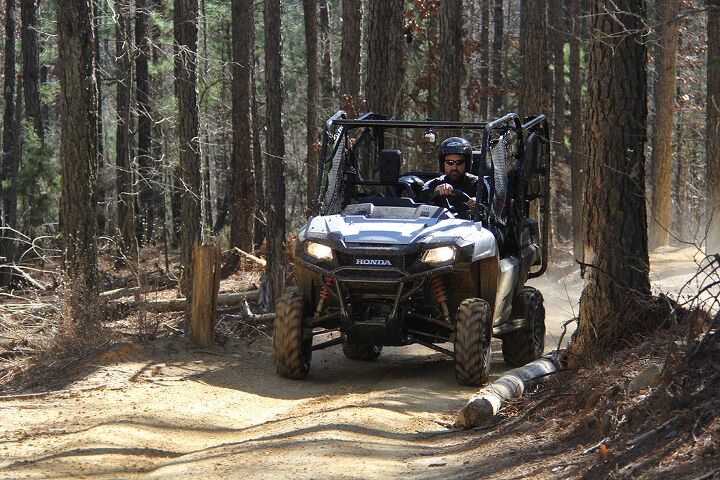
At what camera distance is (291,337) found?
1035 cm

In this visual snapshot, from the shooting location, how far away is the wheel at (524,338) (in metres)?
11.6

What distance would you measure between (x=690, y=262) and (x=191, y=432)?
17.7 meters

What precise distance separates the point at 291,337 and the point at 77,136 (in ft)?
14.8

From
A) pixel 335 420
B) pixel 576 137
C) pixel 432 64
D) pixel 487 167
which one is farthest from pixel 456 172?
pixel 576 137

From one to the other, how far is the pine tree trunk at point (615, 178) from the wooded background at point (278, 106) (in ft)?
0.06

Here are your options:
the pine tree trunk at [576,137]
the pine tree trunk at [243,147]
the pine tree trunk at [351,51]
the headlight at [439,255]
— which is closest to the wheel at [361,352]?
the headlight at [439,255]

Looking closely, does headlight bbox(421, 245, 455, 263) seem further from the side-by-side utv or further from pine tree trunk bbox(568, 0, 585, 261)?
pine tree trunk bbox(568, 0, 585, 261)

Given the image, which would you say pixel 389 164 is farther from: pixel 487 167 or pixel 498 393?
pixel 498 393

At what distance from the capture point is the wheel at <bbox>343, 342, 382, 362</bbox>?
1217 cm

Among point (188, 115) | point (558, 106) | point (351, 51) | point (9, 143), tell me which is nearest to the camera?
point (188, 115)

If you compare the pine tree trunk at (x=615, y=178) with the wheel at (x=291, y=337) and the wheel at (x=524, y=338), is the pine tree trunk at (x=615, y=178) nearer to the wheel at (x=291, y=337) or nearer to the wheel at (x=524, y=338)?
the wheel at (x=524, y=338)

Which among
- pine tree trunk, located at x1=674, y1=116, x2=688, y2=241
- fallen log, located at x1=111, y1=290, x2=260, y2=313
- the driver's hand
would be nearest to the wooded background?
pine tree trunk, located at x1=674, y1=116, x2=688, y2=241

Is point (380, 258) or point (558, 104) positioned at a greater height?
point (558, 104)

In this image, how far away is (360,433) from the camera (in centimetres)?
Answer: 780
